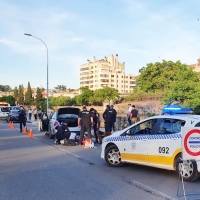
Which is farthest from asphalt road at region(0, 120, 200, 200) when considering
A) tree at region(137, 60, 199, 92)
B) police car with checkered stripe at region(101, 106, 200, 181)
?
tree at region(137, 60, 199, 92)

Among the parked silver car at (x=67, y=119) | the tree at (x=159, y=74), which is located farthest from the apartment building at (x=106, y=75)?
the parked silver car at (x=67, y=119)

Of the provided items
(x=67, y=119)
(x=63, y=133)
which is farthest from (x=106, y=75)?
(x=63, y=133)

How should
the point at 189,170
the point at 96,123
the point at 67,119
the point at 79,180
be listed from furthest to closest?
1. the point at 67,119
2. the point at 96,123
3. the point at 79,180
4. the point at 189,170

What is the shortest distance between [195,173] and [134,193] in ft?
5.63

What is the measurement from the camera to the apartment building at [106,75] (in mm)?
156250

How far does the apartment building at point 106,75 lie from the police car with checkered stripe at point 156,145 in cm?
14209

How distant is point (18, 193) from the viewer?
6.62m

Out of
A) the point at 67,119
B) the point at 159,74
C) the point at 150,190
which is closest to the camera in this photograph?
the point at 150,190

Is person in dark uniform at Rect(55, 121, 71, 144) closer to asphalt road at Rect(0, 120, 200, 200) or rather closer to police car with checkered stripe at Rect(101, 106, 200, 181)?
asphalt road at Rect(0, 120, 200, 200)

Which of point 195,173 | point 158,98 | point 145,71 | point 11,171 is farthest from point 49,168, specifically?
point 145,71

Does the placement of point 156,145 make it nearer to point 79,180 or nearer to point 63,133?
point 79,180

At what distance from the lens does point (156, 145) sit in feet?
27.3

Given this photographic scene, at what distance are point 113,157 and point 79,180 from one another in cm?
202

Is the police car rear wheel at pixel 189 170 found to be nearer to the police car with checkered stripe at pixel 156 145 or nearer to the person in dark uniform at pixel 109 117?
the police car with checkered stripe at pixel 156 145
